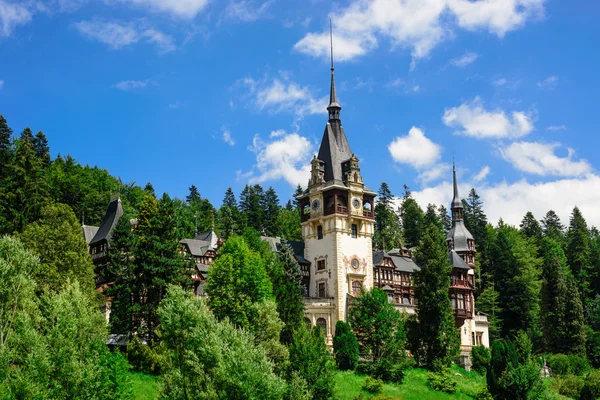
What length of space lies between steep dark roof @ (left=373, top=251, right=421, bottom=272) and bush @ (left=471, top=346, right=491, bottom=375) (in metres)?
13.3

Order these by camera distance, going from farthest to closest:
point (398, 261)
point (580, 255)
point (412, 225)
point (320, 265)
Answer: point (412, 225), point (580, 255), point (398, 261), point (320, 265)

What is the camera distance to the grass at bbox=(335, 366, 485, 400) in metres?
A: 50.1

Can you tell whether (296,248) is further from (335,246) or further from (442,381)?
(442,381)

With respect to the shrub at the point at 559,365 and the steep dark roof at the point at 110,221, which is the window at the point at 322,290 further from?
the shrub at the point at 559,365

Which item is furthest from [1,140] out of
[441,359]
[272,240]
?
[441,359]

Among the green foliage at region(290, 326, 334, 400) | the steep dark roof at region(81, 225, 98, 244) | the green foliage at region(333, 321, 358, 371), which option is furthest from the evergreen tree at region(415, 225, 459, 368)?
the steep dark roof at region(81, 225, 98, 244)

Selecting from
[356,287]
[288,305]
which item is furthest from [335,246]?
[288,305]

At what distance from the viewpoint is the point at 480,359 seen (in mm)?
65688

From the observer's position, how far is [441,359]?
5769 cm

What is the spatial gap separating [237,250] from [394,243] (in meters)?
53.5

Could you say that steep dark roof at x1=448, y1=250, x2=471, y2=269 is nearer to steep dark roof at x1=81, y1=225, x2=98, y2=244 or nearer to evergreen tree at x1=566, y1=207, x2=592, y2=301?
evergreen tree at x1=566, y1=207, x2=592, y2=301

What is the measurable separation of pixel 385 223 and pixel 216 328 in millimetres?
76390

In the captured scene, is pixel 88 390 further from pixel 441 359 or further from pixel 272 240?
pixel 272 240

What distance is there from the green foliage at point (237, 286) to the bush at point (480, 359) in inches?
927
